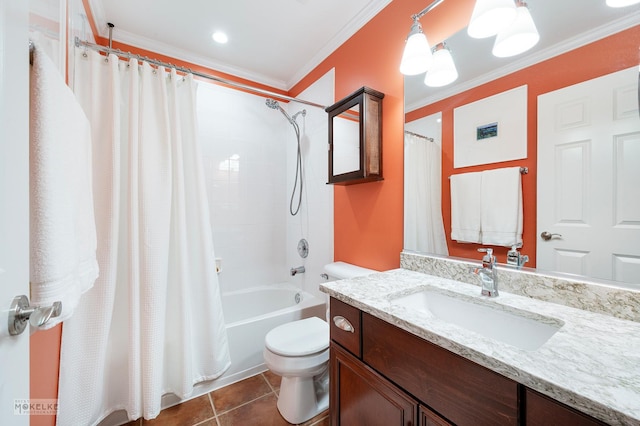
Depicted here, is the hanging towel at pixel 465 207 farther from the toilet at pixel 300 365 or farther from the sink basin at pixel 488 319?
the toilet at pixel 300 365

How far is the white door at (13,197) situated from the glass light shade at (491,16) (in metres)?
1.37

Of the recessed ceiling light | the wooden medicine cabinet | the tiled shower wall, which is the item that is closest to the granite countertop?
the wooden medicine cabinet

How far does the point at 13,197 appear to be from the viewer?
1.59ft

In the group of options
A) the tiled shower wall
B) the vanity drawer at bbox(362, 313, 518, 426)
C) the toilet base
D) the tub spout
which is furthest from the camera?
the tub spout

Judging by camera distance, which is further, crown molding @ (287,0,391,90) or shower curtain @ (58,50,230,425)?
crown molding @ (287,0,391,90)

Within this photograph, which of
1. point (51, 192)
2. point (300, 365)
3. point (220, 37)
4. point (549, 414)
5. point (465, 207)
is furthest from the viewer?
point (220, 37)

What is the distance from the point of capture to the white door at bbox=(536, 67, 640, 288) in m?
0.76

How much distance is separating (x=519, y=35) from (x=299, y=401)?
2.00 metres

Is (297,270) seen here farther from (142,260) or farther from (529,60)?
(529,60)

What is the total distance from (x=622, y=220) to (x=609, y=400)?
2.06 feet

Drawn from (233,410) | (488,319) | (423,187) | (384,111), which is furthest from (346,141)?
(233,410)

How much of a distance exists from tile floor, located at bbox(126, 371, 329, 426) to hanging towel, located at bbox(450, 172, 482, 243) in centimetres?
128

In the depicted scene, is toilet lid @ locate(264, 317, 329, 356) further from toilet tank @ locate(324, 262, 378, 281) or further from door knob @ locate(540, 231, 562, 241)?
door knob @ locate(540, 231, 562, 241)

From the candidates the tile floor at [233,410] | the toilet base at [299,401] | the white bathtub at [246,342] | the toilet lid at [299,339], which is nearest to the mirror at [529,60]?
the toilet lid at [299,339]
